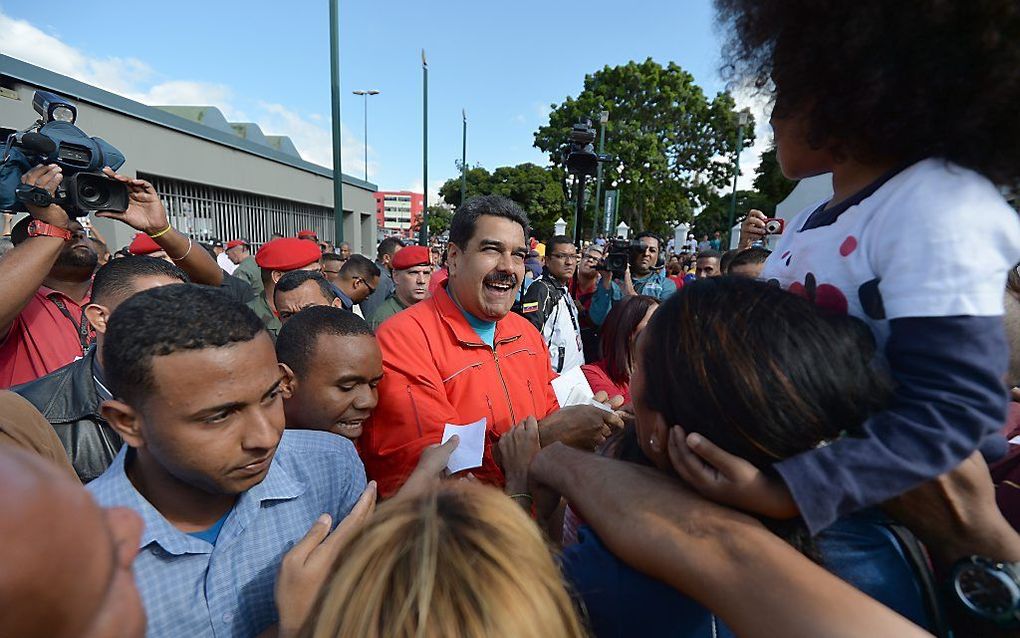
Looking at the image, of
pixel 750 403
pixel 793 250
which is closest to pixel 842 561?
pixel 750 403

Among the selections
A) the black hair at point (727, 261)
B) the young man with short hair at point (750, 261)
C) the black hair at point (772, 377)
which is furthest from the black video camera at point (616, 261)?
the black hair at point (772, 377)

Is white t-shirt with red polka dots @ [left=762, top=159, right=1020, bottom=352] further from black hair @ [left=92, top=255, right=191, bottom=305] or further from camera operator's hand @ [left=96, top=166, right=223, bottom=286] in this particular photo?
camera operator's hand @ [left=96, top=166, right=223, bottom=286]

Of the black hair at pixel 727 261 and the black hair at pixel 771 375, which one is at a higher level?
the black hair at pixel 727 261

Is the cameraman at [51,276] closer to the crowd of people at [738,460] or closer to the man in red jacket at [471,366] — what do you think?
the crowd of people at [738,460]

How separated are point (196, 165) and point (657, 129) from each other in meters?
22.5

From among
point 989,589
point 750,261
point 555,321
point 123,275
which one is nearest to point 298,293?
point 123,275

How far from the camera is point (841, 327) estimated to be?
35.8 inches

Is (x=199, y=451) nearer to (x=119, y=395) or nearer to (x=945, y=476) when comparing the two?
(x=119, y=395)

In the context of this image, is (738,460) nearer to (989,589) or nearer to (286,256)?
(989,589)

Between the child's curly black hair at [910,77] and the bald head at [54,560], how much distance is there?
1411mm

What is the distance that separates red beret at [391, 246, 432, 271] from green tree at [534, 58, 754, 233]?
2417cm

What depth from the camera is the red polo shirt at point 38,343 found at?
2.46 m

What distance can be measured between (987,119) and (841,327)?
1.59ft

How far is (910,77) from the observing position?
100 cm
